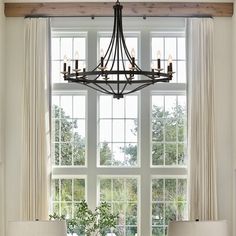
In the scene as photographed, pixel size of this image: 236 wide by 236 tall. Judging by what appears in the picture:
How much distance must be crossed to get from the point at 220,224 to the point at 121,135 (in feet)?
12.3

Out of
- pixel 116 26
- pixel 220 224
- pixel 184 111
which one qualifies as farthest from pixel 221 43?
pixel 220 224

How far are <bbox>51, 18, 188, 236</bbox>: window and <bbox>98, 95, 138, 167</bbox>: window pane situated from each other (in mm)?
15

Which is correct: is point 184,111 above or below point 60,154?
above

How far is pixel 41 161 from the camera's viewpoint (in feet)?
28.2

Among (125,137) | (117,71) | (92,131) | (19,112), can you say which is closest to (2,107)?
(19,112)

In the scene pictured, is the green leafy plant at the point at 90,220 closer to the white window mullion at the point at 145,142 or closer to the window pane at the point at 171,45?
the white window mullion at the point at 145,142

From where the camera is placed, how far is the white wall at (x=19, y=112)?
868cm

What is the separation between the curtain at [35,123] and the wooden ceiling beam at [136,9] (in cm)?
17

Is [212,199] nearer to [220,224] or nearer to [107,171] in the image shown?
[107,171]

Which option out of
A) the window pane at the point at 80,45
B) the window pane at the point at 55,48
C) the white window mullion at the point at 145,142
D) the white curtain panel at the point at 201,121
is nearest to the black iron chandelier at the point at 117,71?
the white curtain panel at the point at 201,121

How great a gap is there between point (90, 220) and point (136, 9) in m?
3.11

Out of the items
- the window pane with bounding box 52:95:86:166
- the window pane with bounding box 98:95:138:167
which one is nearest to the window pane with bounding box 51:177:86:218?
the window pane with bounding box 52:95:86:166

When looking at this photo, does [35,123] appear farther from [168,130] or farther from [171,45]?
[171,45]

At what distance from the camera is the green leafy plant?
27.8 ft
